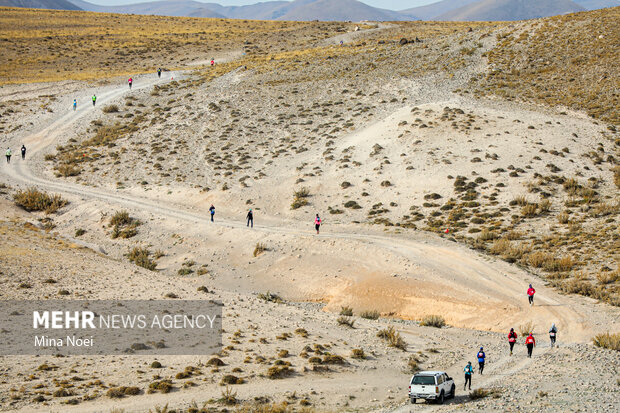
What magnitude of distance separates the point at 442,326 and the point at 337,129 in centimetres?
3886

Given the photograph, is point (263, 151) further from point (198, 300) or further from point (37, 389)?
point (37, 389)

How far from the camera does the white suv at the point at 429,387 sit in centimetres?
1927

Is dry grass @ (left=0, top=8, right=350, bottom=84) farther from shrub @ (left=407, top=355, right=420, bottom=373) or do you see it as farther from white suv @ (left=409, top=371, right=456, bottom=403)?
white suv @ (left=409, top=371, right=456, bottom=403)

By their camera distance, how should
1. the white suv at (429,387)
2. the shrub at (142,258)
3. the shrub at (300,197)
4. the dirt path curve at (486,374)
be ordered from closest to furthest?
1. the white suv at (429,387)
2. the dirt path curve at (486,374)
3. the shrub at (142,258)
4. the shrub at (300,197)

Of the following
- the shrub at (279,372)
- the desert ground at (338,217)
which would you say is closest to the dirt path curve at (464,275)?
the desert ground at (338,217)

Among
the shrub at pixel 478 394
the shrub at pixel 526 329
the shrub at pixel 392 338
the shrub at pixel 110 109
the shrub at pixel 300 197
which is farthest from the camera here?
the shrub at pixel 110 109

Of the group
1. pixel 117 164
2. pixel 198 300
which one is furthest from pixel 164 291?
pixel 117 164

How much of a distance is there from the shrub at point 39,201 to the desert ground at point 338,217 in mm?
363

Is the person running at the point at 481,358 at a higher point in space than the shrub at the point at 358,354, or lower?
higher

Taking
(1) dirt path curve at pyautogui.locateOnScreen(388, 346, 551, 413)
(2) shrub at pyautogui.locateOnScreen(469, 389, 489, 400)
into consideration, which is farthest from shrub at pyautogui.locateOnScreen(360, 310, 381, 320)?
(2) shrub at pyautogui.locateOnScreen(469, 389, 489, 400)

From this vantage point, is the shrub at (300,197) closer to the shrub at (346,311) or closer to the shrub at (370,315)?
the shrub at (346,311)

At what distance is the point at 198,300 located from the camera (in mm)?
30922

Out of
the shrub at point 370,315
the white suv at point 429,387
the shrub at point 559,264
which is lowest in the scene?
the shrub at point 370,315

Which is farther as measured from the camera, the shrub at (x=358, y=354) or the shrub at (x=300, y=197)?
the shrub at (x=300, y=197)
